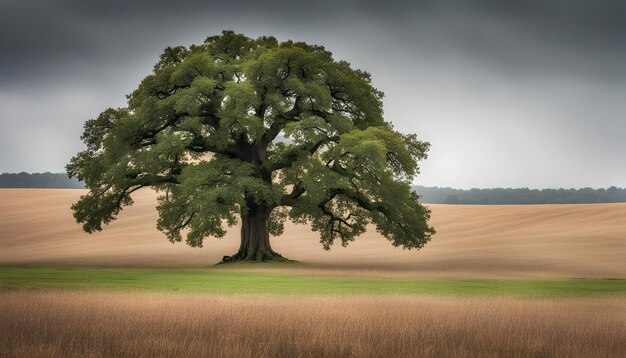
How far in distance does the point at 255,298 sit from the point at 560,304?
957 cm

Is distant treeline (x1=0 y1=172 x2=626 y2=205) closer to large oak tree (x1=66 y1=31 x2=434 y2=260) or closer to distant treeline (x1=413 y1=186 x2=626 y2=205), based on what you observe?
distant treeline (x1=413 y1=186 x2=626 y2=205)

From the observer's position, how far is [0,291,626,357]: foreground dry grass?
12.7 metres

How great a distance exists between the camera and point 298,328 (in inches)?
597

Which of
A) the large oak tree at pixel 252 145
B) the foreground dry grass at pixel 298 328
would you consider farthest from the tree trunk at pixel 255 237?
the foreground dry grass at pixel 298 328

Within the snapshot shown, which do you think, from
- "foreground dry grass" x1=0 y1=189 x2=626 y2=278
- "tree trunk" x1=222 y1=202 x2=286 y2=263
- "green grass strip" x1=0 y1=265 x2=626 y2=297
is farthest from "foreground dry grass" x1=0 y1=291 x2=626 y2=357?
"tree trunk" x1=222 y1=202 x2=286 y2=263

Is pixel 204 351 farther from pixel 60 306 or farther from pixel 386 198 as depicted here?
pixel 386 198

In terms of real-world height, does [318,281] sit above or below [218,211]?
below

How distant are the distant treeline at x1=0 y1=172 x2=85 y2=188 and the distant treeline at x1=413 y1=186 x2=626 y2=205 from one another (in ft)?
289

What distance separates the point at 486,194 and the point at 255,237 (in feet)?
477

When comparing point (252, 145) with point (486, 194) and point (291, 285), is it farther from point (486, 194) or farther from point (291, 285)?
point (486, 194)

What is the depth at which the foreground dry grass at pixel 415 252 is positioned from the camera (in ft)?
157

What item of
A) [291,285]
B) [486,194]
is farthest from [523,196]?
[291,285]

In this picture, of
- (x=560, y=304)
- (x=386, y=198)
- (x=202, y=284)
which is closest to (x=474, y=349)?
(x=560, y=304)

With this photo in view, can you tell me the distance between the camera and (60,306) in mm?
18328
